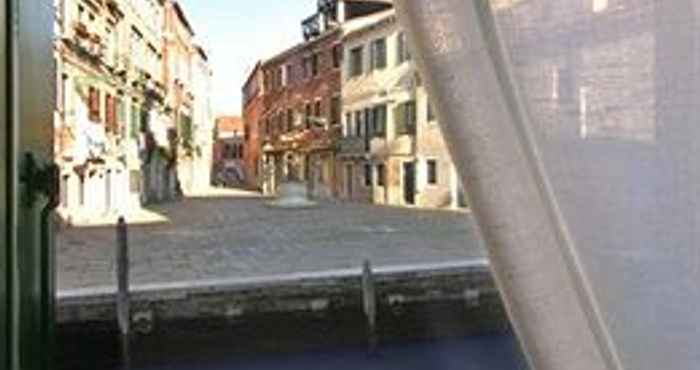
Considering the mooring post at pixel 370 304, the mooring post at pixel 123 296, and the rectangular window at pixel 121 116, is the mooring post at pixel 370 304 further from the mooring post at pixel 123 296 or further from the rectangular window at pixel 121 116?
the rectangular window at pixel 121 116

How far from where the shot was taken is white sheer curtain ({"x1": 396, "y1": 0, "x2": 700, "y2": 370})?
294 mm

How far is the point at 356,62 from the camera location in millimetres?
1201

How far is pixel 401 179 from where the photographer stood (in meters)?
0.99

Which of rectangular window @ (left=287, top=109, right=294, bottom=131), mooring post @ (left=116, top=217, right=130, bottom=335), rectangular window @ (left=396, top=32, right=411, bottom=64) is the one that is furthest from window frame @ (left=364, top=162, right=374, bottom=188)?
mooring post @ (left=116, top=217, right=130, bottom=335)

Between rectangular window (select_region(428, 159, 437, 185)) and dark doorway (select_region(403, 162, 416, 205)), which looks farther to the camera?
dark doorway (select_region(403, 162, 416, 205))

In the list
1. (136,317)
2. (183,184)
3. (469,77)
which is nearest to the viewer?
(469,77)

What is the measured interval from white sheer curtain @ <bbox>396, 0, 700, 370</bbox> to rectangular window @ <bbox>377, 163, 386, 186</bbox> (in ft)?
2.24

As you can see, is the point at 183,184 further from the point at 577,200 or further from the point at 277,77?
the point at 577,200

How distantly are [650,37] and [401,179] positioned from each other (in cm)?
70

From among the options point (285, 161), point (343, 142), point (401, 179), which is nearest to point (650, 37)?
point (401, 179)

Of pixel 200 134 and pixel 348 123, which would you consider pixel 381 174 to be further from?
pixel 200 134

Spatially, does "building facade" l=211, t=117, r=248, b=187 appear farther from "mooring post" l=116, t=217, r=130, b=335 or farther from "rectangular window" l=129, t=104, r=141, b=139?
"mooring post" l=116, t=217, r=130, b=335

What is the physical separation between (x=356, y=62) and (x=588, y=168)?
91 centimetres

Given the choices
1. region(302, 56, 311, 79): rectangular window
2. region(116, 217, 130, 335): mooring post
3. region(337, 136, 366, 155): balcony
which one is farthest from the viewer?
region(116, 217, 130, 335): mooring post
